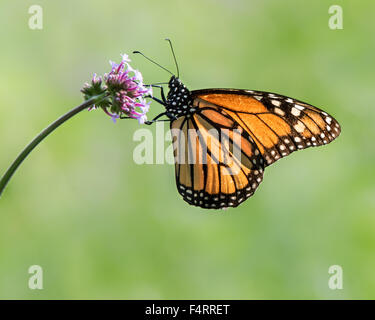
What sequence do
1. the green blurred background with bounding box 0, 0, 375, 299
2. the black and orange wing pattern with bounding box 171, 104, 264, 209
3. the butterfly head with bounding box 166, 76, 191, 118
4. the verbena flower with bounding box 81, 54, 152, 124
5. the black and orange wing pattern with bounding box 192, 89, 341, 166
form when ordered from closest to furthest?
the verbena flower with bounding box 81, 54, 152, 124, the black and orange wing pattern with bounding box 192, 89, 341, 166, the butterfly head with bounding box 166, 76, 191, 118, the black and orange wing pattern with bounding box 171, 104, 264, 209, the green blurred background with bounding box 0, 0, 375, 299

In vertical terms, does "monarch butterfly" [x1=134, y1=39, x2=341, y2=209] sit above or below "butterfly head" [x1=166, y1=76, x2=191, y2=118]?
below

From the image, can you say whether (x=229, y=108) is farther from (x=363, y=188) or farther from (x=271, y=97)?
(x=363, y=188)

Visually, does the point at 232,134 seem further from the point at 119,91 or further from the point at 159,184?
the point at 159,184

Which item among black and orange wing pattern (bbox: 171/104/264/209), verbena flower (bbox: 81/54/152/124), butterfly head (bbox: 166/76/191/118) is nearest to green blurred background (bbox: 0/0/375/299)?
black and orange wing pattern (bbox: 171/104/264/209)

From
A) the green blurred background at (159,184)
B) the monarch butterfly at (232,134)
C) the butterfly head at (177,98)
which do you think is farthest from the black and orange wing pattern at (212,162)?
the green blurred background at (159,184)

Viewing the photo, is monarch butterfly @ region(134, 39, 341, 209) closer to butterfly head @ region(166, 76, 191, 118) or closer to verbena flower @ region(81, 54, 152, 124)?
butterfly head @ region(166, 76, 191, 118)

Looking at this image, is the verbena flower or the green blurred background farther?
the green blurred background

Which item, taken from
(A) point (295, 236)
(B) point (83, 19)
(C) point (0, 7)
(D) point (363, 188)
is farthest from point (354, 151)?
(C) point (0, 7)
